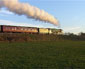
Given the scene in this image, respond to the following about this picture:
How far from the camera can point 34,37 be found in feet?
214

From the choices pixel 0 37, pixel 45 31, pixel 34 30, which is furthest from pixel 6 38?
pixel 45 31

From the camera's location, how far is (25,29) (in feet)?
222

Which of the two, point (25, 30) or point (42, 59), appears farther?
point (25, 30)

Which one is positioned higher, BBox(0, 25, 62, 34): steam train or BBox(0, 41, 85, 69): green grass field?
BBox(0, 25, 62, 34): steam train

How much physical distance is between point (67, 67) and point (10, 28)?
48.5 metres

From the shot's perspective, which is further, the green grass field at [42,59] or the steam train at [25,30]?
the steam train at [25,30]

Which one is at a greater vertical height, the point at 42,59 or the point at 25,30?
the point at 25,30

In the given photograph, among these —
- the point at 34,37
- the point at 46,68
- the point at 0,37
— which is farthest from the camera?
the point at 34,37

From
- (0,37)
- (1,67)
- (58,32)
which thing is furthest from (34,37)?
(1,67)

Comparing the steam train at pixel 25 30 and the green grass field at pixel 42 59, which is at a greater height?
the steam train at pixel 25 30

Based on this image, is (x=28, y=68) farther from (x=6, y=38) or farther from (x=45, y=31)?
(x=45, y=31)

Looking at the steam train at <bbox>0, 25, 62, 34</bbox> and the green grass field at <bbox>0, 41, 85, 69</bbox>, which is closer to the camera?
the green grass field at <bbox>0, 41, 85, 69</bbox>

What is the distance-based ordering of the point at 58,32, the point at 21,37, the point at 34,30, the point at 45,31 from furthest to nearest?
1. the point at 58,32
2. the point at 45,31
3. the point at 34,30
4. the point at 21,37

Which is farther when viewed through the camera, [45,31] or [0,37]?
[45,31]
